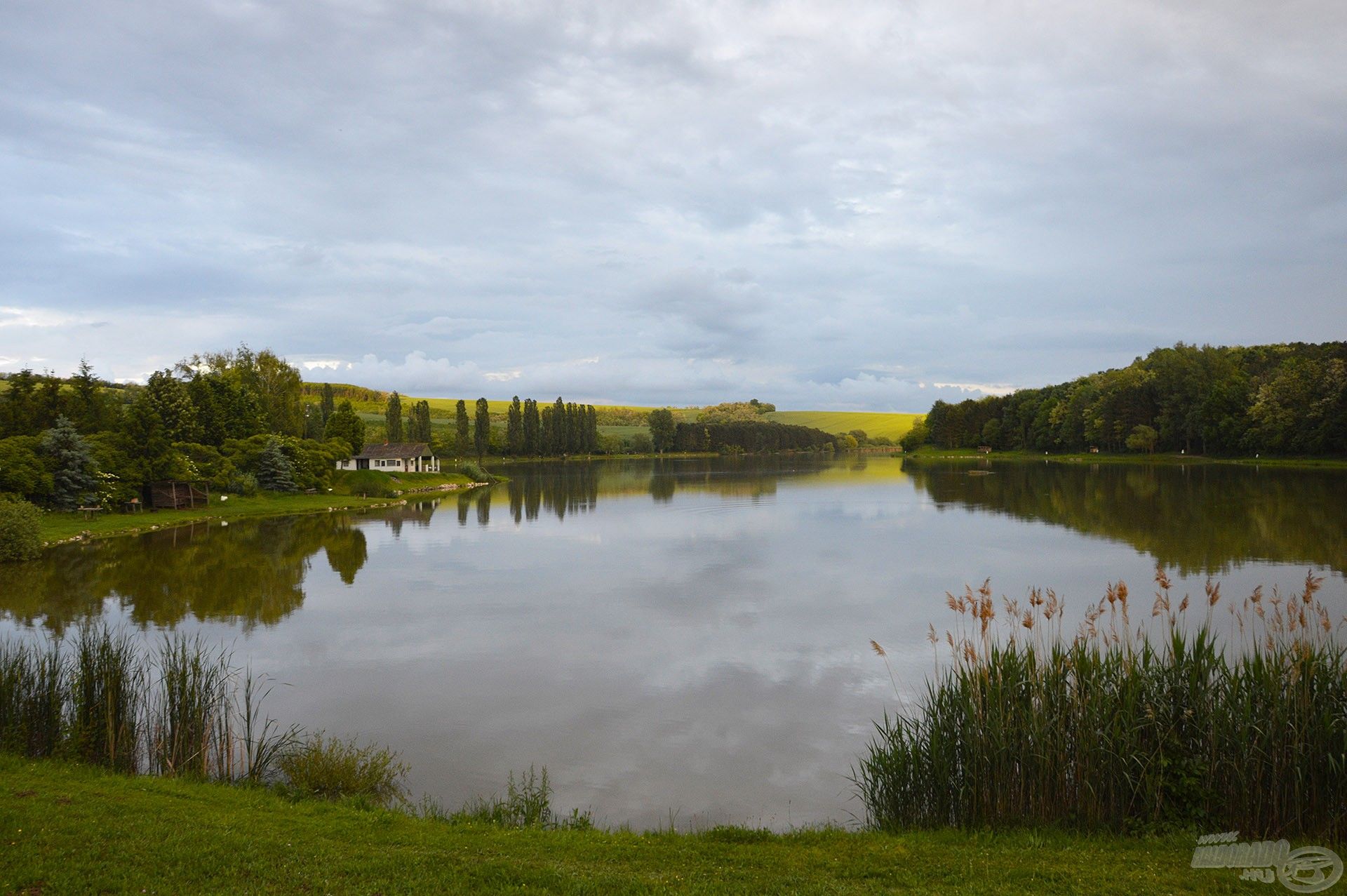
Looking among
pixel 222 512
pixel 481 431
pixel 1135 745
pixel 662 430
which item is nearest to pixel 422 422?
pixel 481 431

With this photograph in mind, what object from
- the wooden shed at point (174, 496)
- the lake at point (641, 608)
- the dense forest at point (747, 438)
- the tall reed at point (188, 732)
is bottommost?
the lake at point (641, 608)

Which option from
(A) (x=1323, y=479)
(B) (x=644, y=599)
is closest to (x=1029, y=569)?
(B) (x=644, y=599)

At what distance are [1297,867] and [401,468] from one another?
212ft

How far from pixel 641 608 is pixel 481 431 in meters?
83.4

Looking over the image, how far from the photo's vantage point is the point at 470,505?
47.3 metres

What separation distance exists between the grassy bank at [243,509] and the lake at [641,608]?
1.54 meters

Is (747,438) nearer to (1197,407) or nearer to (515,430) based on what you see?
(515,430)

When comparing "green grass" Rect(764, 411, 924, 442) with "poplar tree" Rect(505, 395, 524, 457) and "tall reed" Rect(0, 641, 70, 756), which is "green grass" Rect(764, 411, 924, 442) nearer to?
"poplar tree" Rect(505, 395, 524, 457)

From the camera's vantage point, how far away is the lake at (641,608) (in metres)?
10.2

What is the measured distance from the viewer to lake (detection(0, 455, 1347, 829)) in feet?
33.6

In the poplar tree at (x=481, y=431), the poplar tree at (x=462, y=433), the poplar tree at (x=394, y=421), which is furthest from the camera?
the poplar tree at (x=481, y=431)

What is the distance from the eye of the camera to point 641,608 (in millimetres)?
18859

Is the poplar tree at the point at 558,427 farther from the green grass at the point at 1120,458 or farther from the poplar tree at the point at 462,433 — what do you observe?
the green grass at the point at 1120,458

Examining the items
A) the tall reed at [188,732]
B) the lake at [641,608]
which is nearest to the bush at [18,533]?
the lake at [641,608]
